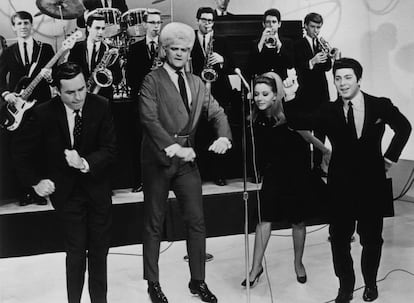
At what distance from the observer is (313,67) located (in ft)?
12.5

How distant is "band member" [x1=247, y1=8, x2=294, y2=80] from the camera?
12.6 ft

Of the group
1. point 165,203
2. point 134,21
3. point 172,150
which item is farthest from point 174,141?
point 134,21

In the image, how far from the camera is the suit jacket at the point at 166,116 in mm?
3436

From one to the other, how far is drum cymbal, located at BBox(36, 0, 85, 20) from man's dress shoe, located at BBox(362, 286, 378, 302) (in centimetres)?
261

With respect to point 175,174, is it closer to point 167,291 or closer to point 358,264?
point 167,291

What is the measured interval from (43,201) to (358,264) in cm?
239

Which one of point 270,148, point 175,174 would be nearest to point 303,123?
point 270,148

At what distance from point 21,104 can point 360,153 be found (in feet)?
Answer: 7.07

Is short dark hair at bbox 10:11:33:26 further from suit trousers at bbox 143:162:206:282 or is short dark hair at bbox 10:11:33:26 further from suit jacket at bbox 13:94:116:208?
suit trousers at bbox 143:162:206:282

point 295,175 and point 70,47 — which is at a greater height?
point 70,47

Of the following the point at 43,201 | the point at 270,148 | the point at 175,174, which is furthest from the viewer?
the point at 43,201

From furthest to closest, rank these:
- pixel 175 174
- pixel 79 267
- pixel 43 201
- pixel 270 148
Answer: pixel 43 201 → pixel 270 148 → pixel 175 174 → pixel 79 267

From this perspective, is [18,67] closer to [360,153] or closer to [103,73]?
[103,73]

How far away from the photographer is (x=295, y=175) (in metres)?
3.80
